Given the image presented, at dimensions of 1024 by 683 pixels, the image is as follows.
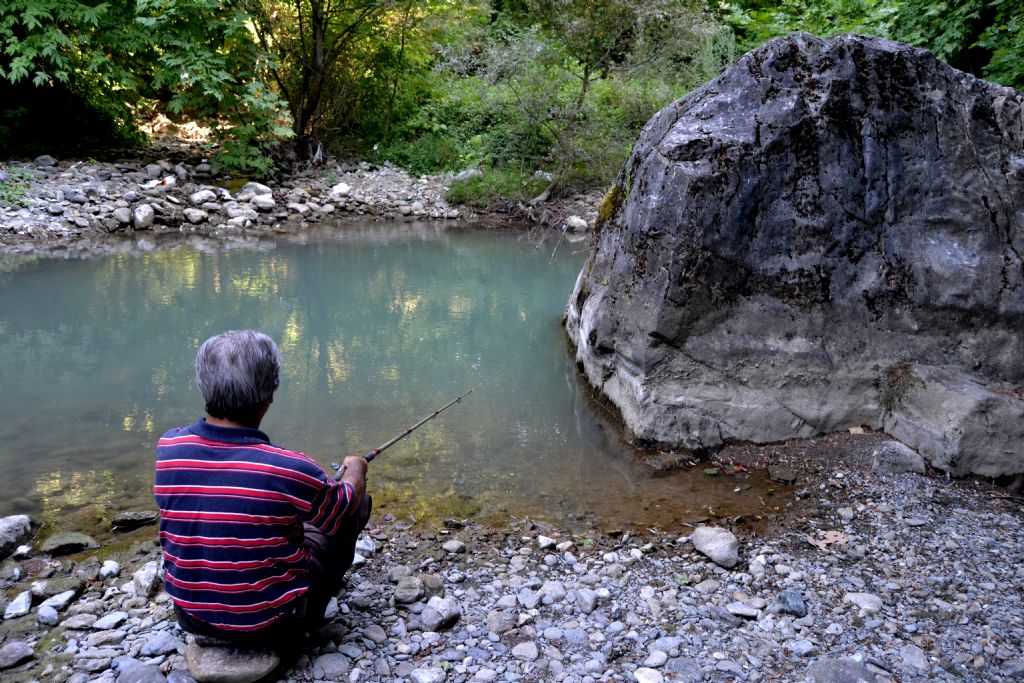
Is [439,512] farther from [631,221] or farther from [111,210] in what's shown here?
[111,210]

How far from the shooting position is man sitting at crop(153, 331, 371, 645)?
7.96 ft

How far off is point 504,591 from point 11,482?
3.31 metres

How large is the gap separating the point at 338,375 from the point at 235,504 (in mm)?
4430

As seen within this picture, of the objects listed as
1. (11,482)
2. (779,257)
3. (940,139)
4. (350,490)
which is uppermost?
(940,139)

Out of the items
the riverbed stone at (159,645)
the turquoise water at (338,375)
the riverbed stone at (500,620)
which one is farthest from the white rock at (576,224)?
the riverbed stone at (159,645)

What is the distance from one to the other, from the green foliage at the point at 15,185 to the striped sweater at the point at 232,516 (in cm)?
1124

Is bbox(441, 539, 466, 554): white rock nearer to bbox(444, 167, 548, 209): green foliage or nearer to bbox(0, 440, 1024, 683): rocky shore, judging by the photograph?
bbox(0, 440, 1024, 683): rocky shore

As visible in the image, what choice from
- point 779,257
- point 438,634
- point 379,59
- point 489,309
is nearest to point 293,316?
point 489,309

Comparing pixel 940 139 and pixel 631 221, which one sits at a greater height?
pixel 940 139

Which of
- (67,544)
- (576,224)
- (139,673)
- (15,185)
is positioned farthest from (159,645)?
(15,185)

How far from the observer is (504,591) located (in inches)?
139

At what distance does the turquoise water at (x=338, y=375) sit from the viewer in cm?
472

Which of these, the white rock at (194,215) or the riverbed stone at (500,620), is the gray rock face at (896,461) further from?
the white rock at (194,215)

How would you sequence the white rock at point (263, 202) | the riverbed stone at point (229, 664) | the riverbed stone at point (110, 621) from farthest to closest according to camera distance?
the white rock at point (263, 202)
the riverbed stone at point (110, 621)
the riverbed stone at point (229, 664)
